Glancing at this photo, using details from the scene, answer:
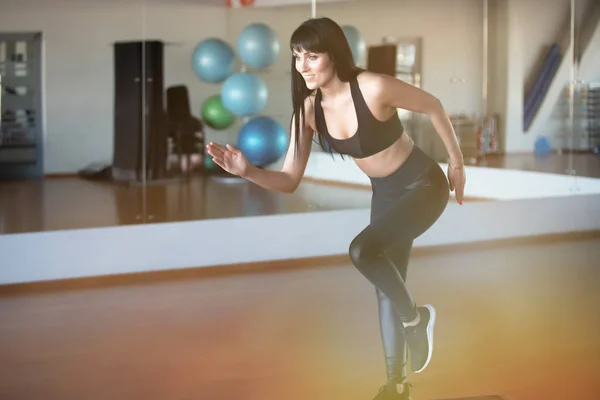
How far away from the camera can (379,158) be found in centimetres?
261

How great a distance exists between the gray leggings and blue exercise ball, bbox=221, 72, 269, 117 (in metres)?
2.80

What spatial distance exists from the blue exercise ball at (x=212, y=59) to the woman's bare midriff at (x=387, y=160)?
9.24 ft

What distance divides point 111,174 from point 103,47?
2.60 feet

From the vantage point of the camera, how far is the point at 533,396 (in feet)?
10.1

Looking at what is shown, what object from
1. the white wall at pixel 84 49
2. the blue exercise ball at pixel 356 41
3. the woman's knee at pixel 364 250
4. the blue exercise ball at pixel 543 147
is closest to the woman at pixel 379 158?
the woman's knee at pixel 364 250

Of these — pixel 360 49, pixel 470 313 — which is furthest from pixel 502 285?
pixel 360 49

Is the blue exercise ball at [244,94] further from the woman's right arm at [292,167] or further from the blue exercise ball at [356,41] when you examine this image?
the woman's right arm at [292,167]

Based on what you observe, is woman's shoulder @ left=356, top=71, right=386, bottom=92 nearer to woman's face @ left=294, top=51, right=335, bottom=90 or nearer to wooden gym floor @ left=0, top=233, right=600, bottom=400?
woman's face @ left=294, top=51, right=335, bottom=90

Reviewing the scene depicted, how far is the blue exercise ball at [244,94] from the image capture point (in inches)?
210

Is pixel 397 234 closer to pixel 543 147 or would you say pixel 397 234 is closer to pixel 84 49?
pixel 84 49

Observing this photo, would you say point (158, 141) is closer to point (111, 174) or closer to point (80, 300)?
point (111, 174)

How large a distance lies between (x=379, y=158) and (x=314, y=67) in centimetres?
36

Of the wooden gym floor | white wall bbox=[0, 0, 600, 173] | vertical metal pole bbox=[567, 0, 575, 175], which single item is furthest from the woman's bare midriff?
vertical metal pole bbox=[567, 0, 575, 175]

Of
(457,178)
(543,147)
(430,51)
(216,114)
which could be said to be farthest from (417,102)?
(543,147)
